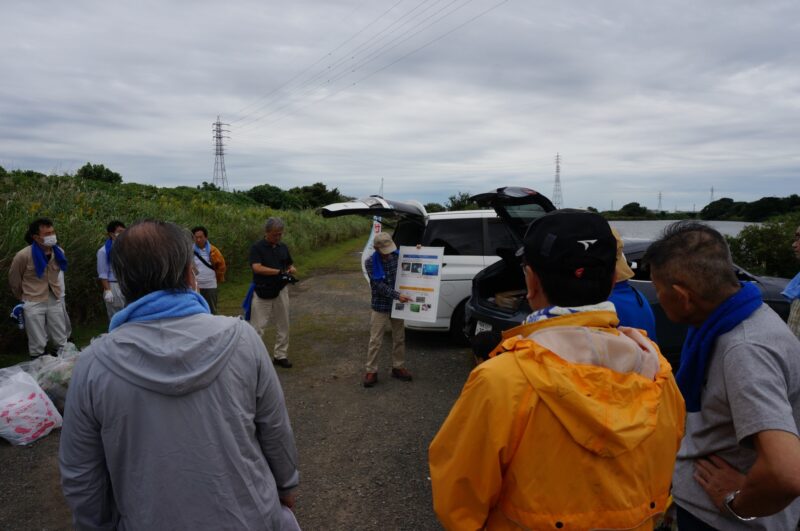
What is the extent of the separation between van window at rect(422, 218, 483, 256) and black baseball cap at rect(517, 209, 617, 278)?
18.9 ft

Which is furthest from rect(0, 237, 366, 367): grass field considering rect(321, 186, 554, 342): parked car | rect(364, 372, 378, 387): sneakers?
rect(321, 186, 554, 342): parked car

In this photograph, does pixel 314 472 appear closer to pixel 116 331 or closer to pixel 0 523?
pixel 0 523

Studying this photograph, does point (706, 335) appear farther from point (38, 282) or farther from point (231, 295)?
point (231, 295)

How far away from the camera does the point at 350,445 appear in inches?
174

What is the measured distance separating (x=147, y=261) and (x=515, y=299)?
4123 mm

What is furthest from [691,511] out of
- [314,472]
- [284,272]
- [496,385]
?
[284,272]

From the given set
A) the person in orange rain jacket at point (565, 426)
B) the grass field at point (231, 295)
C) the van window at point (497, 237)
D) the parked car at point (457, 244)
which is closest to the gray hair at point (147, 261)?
the person in orange rain jacket at point (565, 426)

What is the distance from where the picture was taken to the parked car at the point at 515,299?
5156 millimetres

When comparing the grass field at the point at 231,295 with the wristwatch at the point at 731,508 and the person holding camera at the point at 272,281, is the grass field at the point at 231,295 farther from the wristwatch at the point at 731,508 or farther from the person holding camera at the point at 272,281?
the wristwatch at the point at 731,508

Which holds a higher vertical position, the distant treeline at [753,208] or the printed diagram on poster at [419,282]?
the distant treeline at [753,208]

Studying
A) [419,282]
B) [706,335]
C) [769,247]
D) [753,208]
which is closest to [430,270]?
[419,282]

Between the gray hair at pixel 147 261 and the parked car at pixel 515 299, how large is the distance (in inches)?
148

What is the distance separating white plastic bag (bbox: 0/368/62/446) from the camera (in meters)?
4.31

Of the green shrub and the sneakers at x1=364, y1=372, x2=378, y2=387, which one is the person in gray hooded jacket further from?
the green shrub
